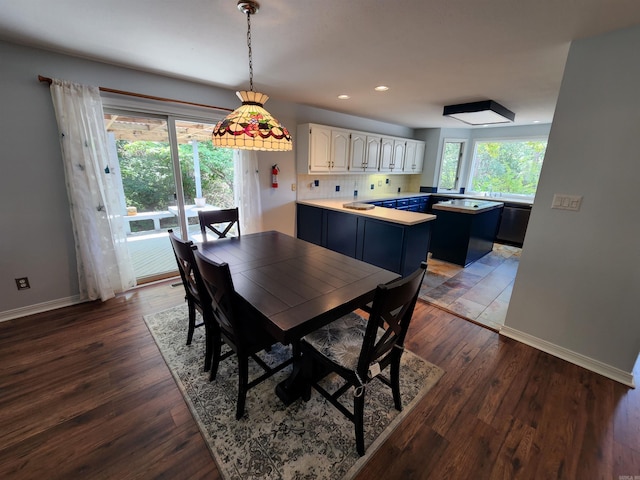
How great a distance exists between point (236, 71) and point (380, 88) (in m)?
1.54

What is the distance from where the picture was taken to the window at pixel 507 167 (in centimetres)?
516

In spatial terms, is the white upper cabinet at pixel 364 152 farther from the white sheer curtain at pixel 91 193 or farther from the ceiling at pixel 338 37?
the white sheer curtain at pixel 91 193

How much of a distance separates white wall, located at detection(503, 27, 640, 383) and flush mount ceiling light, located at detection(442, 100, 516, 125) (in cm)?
162

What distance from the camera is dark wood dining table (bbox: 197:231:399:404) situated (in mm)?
1297

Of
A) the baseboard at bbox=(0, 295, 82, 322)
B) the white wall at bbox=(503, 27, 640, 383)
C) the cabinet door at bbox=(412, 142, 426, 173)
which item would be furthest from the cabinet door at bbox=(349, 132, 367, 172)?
the baseboard at bbox=(0, 295, 82, 322)

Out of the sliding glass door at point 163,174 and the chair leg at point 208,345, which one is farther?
the sliding glass door at point 163,174

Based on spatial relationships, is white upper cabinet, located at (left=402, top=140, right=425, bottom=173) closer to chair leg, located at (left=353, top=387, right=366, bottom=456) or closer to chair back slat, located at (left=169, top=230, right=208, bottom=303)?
chair back slat, located at (left=169, top=230, right=208, bottom=303)

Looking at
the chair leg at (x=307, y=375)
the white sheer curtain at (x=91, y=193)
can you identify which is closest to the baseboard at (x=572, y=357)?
the chair leg at (x=307, y=375)

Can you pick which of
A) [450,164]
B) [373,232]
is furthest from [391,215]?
[450,164]

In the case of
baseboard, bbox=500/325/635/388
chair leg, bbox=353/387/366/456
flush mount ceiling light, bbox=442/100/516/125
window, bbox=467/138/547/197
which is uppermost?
flush mount ceiling light, bbox=442/100/516/125

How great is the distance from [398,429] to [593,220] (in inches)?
77.8

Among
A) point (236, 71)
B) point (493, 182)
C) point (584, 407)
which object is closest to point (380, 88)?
point (236, 71)

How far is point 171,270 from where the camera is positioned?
3422mm

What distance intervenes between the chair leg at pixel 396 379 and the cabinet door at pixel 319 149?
299cm
